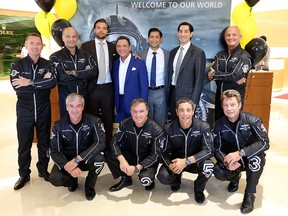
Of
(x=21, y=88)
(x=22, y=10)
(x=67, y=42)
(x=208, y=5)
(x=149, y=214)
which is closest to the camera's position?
(x=149, y=214)

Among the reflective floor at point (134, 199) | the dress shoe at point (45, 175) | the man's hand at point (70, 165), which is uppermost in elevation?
the man's hand at point (70, 165)

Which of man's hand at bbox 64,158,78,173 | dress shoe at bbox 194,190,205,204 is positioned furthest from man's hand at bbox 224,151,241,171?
man's hand at bbox 64,158,78,173

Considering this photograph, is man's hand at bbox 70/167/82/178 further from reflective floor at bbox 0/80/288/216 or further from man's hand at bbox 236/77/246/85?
Answer: man's hand at bbox 236/77/246/85

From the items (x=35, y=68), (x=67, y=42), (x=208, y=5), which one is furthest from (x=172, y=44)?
(x=35, y=68)

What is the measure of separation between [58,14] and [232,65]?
7.71 ft

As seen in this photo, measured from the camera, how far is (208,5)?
→ 3.69 metres

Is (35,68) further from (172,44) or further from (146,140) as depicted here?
(172,44)

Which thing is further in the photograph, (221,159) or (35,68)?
(35,68)

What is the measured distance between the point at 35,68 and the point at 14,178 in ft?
4.16

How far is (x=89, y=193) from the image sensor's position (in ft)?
8.71

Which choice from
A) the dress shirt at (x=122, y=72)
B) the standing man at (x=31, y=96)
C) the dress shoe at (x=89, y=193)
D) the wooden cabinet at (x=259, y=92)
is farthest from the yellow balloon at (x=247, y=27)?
the dress shoe at (x=89, y=193)

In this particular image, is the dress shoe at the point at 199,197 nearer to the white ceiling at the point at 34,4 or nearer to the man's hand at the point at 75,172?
the man's hand at the point at 75,172

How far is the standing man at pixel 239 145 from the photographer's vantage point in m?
2.42

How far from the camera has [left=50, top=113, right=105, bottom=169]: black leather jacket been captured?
2603mm
